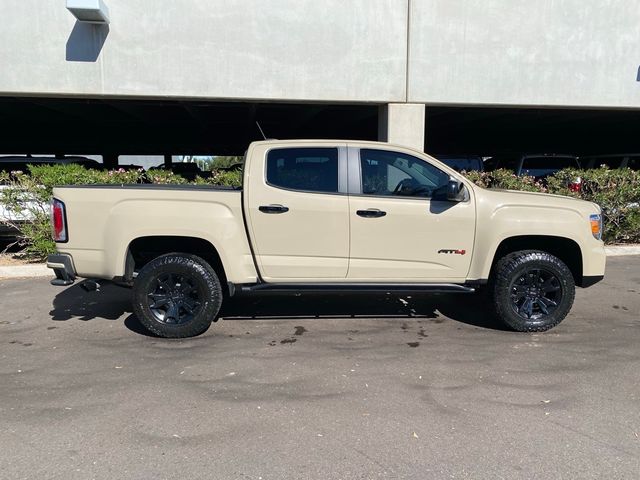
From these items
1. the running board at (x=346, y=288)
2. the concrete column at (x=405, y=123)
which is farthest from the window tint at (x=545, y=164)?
the running board at (x=346, y=288)

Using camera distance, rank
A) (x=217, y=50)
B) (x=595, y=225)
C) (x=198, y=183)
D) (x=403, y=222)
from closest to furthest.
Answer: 1. (x=403, y=222)
2. (x=595, y=225)
3. (x=198, y=183)
4. (x=217, y=50)

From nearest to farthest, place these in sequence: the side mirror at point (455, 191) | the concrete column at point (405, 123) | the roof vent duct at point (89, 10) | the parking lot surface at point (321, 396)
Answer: the parking lot surface at point (321, 396) < the side mirror at point (455, 191) < the roof vent duct at point (89, 10) < the concrete column at point (405, 123)

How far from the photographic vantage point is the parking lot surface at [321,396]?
2.98 meters

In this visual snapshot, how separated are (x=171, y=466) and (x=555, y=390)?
282cm

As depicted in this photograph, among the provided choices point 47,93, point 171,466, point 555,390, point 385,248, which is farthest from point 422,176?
point 47,93

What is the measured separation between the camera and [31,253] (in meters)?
8.43

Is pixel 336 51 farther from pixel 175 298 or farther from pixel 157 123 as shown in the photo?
pixel 157 123

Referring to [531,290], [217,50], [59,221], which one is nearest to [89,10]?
[217,50]

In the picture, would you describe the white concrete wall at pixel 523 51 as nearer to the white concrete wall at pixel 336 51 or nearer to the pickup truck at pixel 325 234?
the white concrete wall at pixel 336 51

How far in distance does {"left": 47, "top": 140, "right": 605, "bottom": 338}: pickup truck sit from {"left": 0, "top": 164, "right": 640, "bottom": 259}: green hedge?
8.05ft

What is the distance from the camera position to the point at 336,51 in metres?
9.22

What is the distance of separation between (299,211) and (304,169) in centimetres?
45

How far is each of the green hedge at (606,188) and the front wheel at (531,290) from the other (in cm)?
466

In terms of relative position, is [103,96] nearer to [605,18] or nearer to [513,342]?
→ [513,342]
